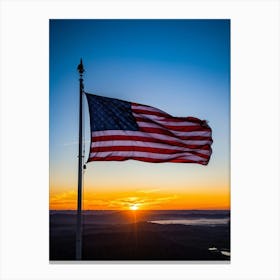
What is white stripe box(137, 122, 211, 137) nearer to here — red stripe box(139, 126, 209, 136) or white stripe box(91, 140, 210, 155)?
red stripe box(139, 126, 209, 136)

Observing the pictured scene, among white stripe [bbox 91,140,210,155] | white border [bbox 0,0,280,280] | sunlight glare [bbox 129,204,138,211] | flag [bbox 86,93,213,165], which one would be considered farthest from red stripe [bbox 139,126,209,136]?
sunlight glare [bbox 129,204,138,211]

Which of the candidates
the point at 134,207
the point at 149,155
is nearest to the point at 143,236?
the point at 134,207

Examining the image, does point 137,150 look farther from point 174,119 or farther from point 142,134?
point 174,119

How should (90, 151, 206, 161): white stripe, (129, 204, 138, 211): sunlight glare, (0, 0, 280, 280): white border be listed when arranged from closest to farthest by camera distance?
(90, 151, 206, 161): white stripe
(0, 0, 280, 280): white border
(129, 204, 138, 211): sunlight glare
